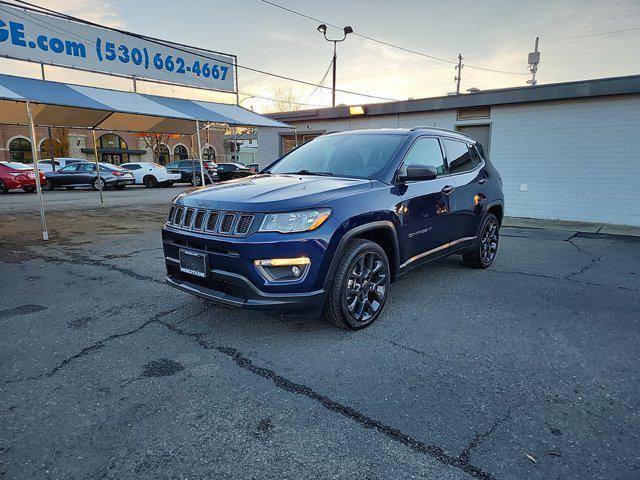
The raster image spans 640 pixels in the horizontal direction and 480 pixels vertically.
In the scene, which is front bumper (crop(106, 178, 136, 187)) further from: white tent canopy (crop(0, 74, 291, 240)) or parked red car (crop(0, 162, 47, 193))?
white tent canopy (crop(0, 74, 291, 240))

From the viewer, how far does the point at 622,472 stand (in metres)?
2.01

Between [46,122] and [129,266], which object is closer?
[129,266]

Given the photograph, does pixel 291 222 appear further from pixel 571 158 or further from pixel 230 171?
pixel 230 171

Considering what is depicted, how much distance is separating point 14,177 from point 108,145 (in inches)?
1244

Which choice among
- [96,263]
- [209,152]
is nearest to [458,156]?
[96,263]

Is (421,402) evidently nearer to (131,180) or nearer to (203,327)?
(203,327)

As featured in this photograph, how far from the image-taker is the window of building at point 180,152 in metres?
54.4

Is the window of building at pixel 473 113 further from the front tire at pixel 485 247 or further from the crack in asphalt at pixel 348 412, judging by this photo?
the crack in asphalt at pixel 348 412

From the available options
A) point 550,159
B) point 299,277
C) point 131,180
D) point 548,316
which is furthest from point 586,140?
point 131,180

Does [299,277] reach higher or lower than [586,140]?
lower

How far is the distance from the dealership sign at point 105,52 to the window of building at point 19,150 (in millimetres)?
37018

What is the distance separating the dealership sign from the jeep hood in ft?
31.0

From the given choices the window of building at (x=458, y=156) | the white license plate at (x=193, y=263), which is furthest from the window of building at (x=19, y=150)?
the window of building at (x=458, y=156)

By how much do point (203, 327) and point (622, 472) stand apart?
10.1 ft
